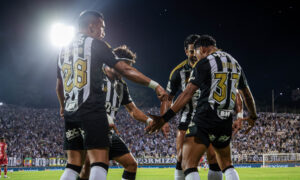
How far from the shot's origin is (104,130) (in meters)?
4.04

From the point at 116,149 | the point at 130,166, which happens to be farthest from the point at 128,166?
the point at 116,149

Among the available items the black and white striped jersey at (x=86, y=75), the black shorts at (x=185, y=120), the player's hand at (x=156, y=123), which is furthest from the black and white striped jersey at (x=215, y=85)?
the black shorts at (x=185, y=120)

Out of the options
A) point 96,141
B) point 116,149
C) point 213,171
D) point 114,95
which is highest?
point 114,95

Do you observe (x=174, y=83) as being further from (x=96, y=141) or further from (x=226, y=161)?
(x=96, y=141)

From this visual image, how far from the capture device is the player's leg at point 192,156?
463 centimetres

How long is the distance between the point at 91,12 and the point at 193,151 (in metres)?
2.29

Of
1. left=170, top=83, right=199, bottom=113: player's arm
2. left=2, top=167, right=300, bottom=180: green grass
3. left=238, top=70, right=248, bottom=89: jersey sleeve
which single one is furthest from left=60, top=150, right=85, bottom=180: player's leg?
left=2, top=167, right=300, bottom=180: green grass

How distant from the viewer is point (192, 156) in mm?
4699

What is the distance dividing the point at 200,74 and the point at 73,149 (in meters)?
1.99

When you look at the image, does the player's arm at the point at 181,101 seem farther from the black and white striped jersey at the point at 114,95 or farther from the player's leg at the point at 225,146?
the black and white striped jersey at the point at 114,95

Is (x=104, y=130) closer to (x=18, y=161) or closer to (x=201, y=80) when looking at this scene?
(x=201, y=80)

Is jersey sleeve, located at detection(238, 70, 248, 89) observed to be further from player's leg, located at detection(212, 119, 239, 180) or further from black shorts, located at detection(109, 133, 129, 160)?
black shorts, located at detection(109, 133, 129, 160)

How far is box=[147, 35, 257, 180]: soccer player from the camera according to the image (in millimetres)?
4703

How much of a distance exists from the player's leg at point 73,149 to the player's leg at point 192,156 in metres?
1.39
